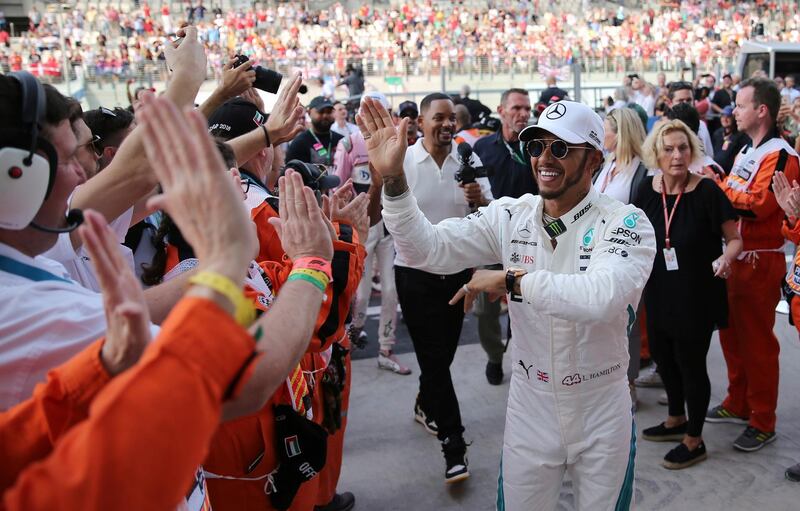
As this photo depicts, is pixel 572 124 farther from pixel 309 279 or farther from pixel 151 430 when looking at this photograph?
pixel 151 430

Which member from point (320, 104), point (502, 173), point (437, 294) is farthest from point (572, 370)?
point (320, 104)

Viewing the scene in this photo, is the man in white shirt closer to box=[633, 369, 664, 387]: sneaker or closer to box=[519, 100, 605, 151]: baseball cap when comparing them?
box=[519, 100, 605, 151]: baseball cap

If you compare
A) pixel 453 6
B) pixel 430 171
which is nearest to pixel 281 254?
pixel 430 171

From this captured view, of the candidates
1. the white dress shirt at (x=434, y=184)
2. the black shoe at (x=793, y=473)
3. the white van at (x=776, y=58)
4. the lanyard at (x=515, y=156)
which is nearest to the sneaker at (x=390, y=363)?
the white dress shirt at (x=434, y=184)

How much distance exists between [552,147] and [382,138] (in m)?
0.63

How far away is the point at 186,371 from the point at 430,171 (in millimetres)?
3687

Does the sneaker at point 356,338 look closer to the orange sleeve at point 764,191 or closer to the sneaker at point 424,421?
the sneaker at point 424,421

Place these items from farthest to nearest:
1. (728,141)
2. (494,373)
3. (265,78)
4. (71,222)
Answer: (728,141) → (494,373) → (265,78) → (71,222)

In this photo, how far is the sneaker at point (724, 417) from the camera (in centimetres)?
429

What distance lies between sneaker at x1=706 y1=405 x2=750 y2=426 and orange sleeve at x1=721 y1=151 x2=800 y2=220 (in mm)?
1240

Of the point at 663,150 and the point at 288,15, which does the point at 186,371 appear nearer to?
the point at 663,150

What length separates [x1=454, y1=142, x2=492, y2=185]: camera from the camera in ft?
14.0

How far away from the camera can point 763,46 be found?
1706 cm

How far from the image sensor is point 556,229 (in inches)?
99.3
